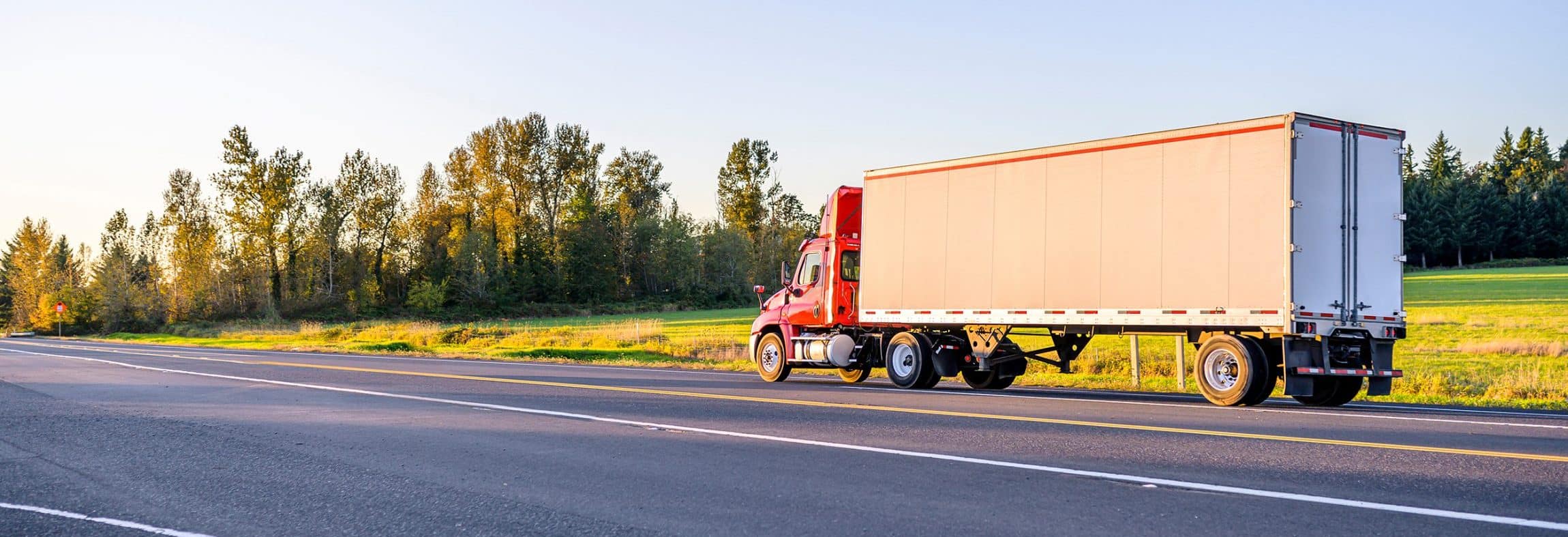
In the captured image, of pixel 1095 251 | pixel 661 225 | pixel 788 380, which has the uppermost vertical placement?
pixel 661 225

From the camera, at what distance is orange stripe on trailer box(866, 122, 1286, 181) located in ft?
45.0

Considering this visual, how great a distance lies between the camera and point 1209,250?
13953mm

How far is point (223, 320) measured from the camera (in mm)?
68062

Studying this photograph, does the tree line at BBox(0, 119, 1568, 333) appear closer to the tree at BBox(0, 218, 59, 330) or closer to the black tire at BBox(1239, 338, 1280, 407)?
the tree at BBox(0, 218, 59, 330)

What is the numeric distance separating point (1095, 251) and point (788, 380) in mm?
7724

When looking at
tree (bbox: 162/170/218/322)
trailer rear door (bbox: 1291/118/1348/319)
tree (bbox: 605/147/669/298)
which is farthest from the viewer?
tree (bbox: 605/147/669/298)

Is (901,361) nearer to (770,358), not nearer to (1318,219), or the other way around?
(770,358)

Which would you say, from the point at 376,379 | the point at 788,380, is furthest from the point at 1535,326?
the point at 376,379

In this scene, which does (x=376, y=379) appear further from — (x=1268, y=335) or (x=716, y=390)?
(x=1268, y=335)

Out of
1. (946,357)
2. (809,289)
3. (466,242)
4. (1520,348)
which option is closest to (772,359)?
(809,289)

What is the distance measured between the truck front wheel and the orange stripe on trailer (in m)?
3.81

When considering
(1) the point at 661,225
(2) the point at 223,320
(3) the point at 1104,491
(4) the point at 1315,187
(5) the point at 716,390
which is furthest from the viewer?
(1) the point at 661,225

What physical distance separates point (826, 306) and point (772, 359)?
1686mm

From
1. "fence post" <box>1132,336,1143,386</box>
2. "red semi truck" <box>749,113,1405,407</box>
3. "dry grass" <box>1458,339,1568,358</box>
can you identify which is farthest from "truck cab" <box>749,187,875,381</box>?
"dry grass" <box>1458,339,1568,358</box>
